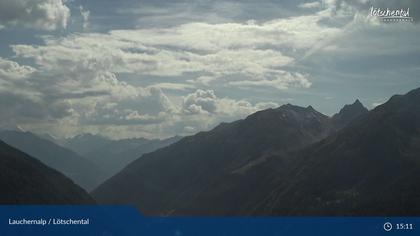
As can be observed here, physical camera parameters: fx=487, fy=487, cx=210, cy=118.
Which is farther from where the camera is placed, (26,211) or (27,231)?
(26,211)

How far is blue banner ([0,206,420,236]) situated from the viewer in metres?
39.8

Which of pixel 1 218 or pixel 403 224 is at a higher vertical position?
pixel 1 218

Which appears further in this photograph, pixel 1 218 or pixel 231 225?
pixel 1 218

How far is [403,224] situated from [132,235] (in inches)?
914

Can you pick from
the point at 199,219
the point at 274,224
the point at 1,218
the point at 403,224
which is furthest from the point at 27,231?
the point at 403,224

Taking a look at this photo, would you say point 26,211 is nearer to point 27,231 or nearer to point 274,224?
point 27,231

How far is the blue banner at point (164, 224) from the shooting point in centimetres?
3981

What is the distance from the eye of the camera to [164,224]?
1556 inches

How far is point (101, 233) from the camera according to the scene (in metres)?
42.9

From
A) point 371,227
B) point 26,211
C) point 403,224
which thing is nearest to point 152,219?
point 26,211

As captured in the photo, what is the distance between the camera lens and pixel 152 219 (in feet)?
131

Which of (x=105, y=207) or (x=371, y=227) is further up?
(x=105, y=207)

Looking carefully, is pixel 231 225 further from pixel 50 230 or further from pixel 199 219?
pixel 50 230

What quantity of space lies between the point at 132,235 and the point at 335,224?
55.1 feet
